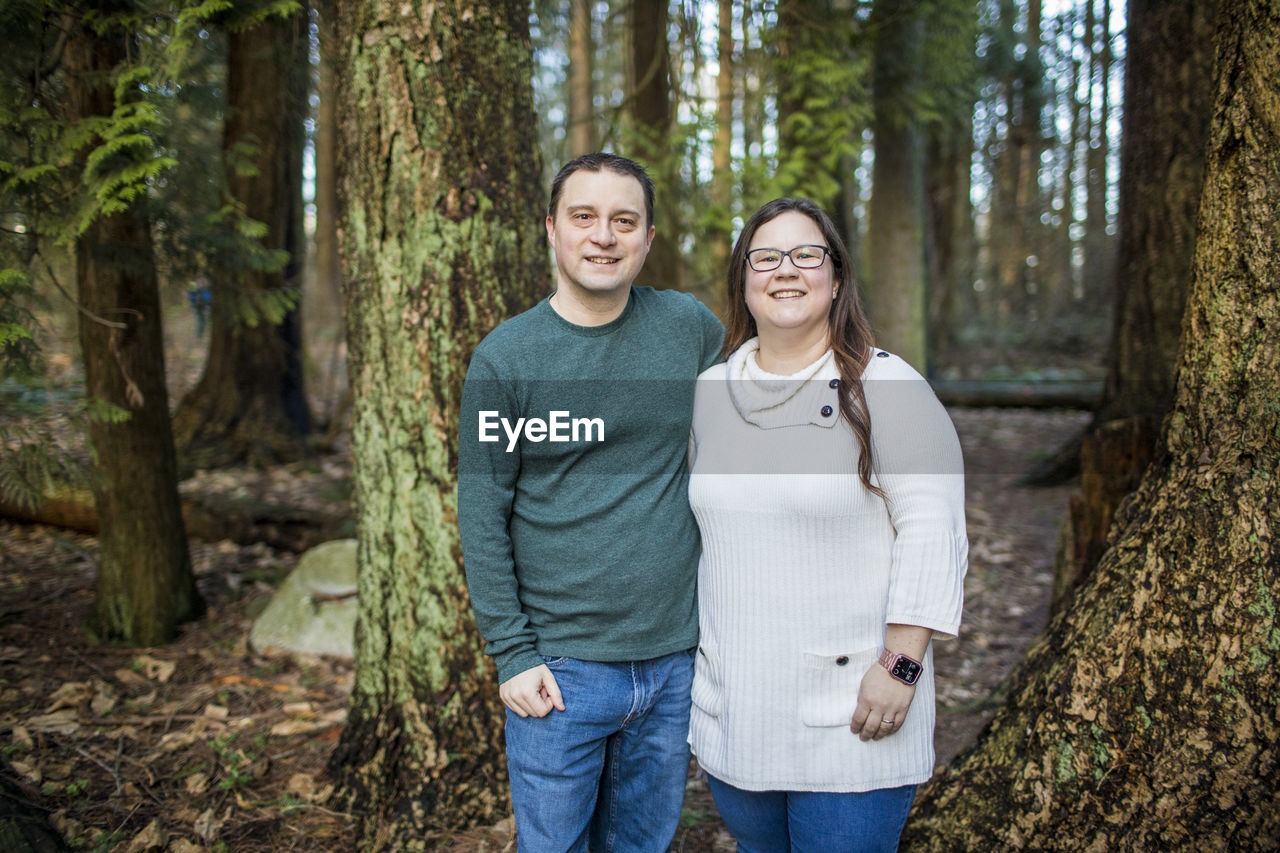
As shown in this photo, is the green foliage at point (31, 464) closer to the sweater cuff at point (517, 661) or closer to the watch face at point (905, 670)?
the sweater cuff at point (517, 661)

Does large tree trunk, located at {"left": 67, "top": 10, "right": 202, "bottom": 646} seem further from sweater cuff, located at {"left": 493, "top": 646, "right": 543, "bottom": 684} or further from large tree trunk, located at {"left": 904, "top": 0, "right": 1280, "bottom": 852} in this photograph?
large tree trunk, located at {"left": 904, "top": 0, "right": 1280, "bottom": 852}

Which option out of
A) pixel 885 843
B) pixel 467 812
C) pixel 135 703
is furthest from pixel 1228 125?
pixel 135 703

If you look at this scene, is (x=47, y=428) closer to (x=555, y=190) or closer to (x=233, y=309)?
(x=233, y=309)

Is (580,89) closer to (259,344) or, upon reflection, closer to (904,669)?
(259,344)

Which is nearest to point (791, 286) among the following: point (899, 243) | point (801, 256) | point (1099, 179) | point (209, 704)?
point (801, 256)

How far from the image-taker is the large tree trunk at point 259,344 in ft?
22.3

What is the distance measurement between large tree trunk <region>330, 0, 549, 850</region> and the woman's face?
1066 mm

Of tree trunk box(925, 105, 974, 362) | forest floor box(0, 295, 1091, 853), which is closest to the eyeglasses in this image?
forest floor box(0, 295, 1091, 853)

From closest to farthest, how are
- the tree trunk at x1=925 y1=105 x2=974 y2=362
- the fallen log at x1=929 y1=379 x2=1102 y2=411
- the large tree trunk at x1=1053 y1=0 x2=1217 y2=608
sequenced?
the large tree trunk at x1=1053 y1=0 x2=1217 y2=608 → the fallen log at x1=929 y1=379 x2=1102 y2=411 → the tree trunk at x1=925 y1=105 x2=974 y2=362

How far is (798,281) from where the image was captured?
2154 mm

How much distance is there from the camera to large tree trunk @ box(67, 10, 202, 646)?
3936 mm

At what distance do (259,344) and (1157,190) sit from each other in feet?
25.2

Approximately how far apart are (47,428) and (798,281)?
3344 mm

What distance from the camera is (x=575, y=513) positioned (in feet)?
7.23
